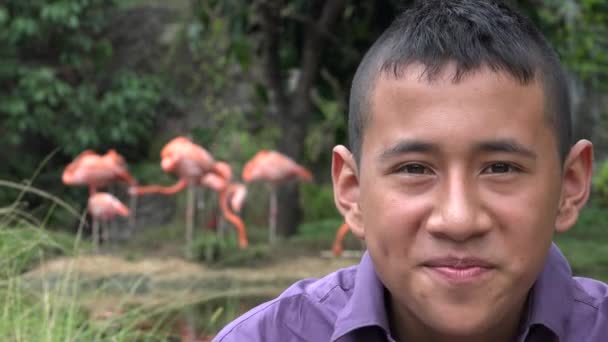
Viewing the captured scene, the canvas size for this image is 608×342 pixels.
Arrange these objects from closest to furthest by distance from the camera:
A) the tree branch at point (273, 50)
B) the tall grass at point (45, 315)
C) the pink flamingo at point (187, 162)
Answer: the tall grass at point (45, 315), the pink flamingo at point (187, 162), the tree branch at point (273, 50)

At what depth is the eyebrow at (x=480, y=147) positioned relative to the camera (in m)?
1.48

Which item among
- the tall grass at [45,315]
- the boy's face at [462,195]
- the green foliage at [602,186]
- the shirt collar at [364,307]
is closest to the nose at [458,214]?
the boy's face at [462,195]

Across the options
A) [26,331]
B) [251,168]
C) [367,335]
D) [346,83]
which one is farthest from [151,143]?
[367,335]

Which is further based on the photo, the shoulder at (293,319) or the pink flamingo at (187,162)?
the pink flamingo at (187,162)

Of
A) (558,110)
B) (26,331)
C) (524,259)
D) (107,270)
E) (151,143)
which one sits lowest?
(151,143)

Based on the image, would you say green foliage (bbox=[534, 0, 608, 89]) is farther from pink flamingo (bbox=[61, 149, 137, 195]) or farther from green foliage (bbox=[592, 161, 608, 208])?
pink flamingo (bbox=[61, 149, 137, 195])

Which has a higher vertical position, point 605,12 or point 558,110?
point 558,110

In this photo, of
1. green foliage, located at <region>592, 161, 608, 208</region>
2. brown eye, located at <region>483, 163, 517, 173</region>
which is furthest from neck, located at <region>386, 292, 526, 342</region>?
green foliage, located at <region>592, 161, 608, 208</region>

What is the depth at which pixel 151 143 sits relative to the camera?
9547mm

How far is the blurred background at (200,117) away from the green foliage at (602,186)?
17mm

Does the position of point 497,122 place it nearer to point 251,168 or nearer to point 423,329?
point 423,329

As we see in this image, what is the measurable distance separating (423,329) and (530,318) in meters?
0.17

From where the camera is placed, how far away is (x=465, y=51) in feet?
5.05

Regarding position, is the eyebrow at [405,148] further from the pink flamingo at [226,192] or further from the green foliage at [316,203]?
Result: the green foliage at [316,203]
